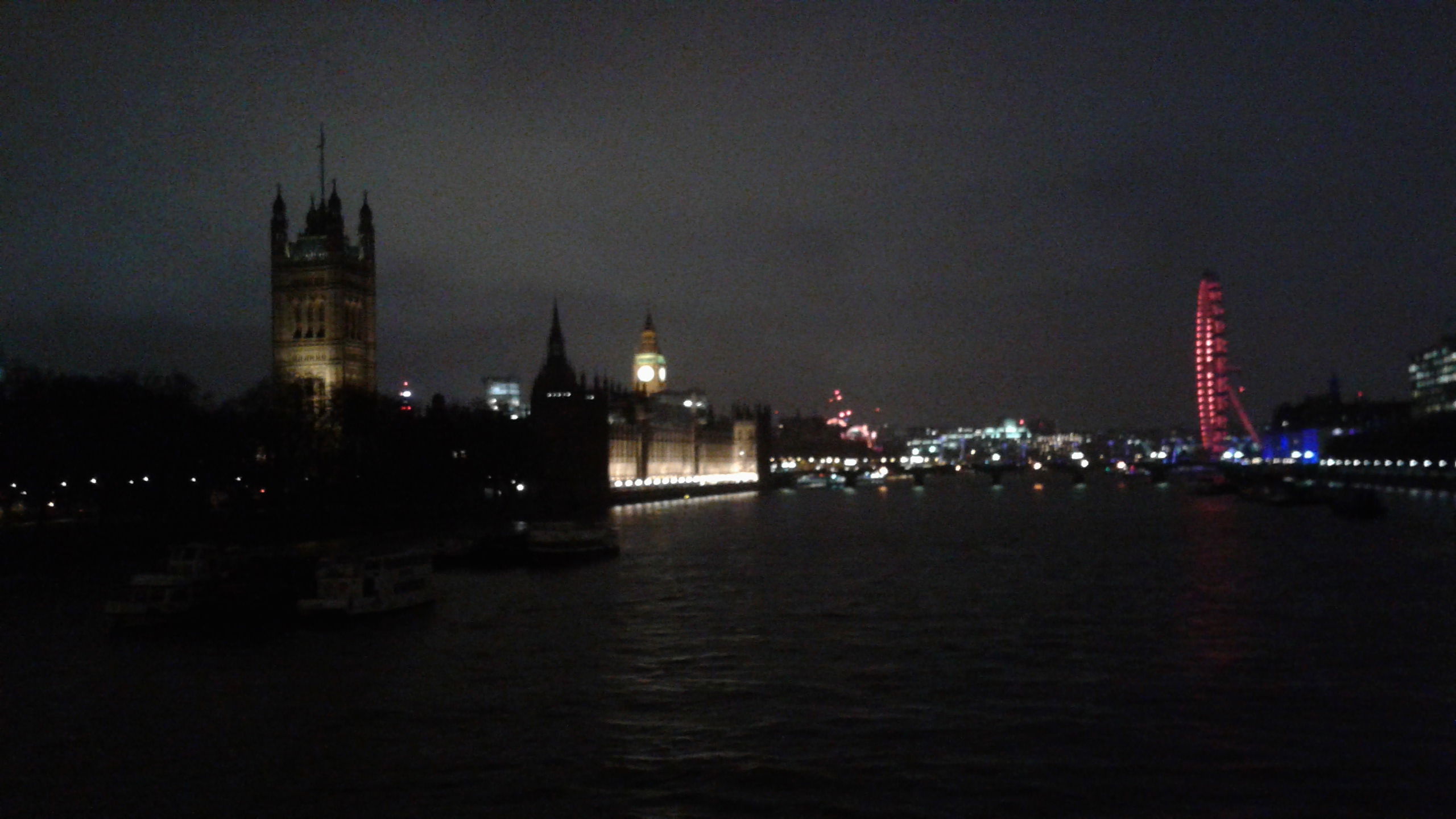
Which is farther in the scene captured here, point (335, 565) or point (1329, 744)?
point (335, 565)

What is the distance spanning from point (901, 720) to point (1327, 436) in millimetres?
171965

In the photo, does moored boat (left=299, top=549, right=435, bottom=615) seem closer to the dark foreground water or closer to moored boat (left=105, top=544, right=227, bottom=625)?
the dark foreground water

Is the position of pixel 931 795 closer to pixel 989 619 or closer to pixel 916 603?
pixel 989 619

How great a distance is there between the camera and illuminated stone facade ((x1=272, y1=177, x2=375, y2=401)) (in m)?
92.9

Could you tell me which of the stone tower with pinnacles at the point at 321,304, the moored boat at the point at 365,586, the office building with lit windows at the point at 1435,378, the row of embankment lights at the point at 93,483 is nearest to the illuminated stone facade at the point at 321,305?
the stone tower with pinnacles at the point at 321,304

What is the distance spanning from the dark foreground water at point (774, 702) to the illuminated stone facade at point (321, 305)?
182ft

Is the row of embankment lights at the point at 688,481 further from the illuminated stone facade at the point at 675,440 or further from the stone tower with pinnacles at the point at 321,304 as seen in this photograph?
the stone tower with pinnacles at the point at 321,304

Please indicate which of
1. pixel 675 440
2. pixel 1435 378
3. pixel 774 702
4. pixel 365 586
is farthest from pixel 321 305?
pixel 1435 378

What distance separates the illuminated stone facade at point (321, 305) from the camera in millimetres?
92875

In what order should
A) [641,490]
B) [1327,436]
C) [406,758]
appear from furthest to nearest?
[1327,436]
[641,490]
[406,758]

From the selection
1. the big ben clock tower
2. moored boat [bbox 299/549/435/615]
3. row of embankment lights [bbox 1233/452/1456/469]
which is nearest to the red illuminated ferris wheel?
row of embankment lights [bbox 1233/452/1456/469]

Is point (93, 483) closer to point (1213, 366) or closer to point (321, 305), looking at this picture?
point (321, 305)

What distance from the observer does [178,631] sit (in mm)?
28359

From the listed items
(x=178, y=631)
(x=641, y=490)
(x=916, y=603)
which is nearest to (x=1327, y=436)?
(x=641, y=490)
